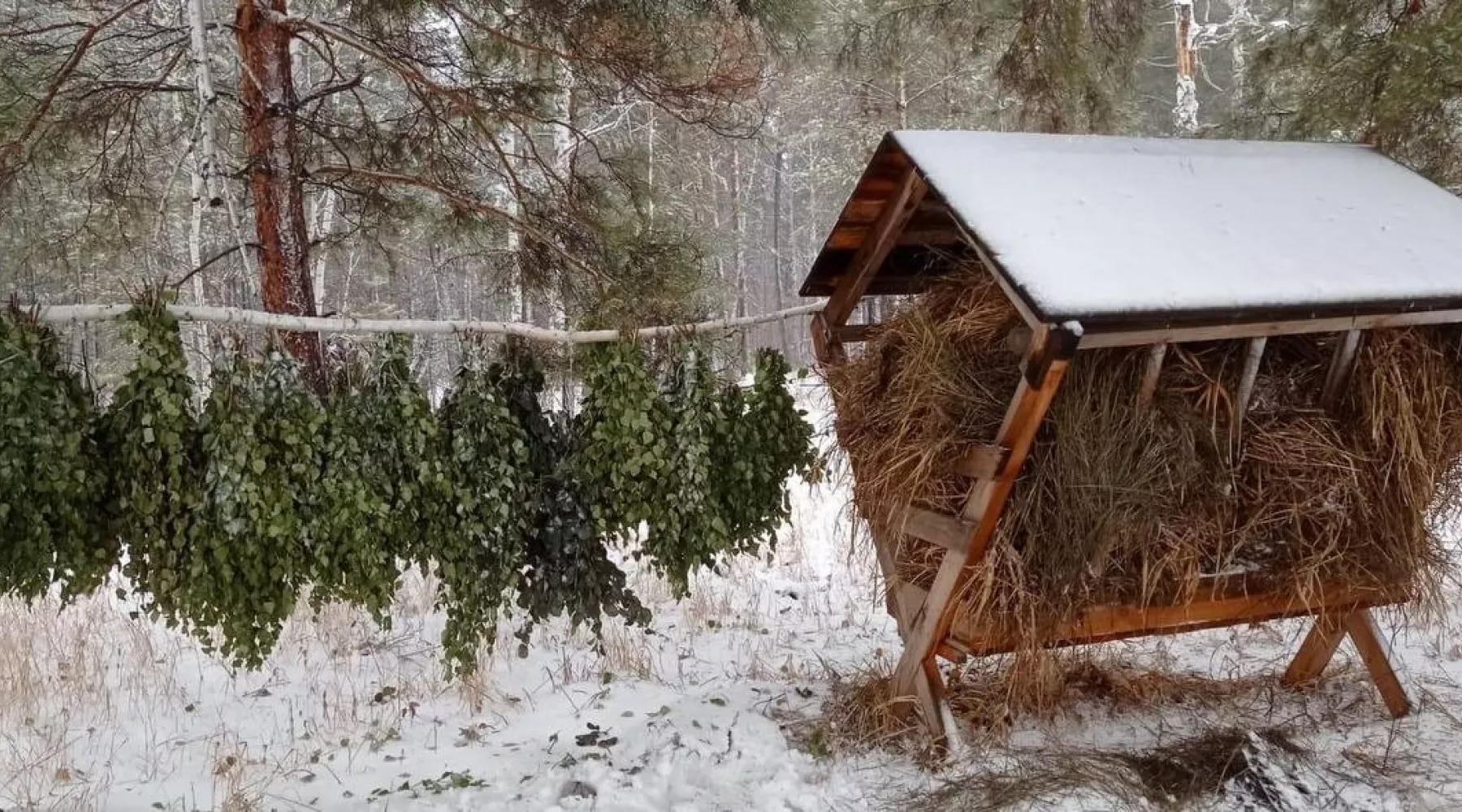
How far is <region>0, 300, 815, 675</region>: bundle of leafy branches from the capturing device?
294 centimetres

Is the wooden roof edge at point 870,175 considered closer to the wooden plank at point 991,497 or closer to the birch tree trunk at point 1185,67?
the wooden plank at point 991,497

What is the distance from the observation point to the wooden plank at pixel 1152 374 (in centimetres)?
312

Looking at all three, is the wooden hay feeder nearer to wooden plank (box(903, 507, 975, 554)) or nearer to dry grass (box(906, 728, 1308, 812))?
wooden plank (box(903, 507, 975, 554))

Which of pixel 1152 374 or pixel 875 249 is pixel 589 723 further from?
pixel 1152 374

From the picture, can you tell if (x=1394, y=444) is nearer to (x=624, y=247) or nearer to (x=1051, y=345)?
(x=1051, y=345)

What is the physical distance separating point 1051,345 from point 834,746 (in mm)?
2233

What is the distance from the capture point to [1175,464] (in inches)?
131

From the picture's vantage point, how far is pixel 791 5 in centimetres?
488

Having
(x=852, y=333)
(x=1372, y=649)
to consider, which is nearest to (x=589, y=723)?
(x=852, y=333)

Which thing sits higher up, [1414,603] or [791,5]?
[791,5]

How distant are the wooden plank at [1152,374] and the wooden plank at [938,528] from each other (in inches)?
29.9

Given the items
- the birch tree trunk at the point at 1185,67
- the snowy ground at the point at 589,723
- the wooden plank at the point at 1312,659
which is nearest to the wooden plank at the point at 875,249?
the snowy ground at the point at 589,723

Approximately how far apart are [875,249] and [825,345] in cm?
56

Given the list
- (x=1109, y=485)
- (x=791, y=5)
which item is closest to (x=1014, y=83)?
(x=791, y=5)
